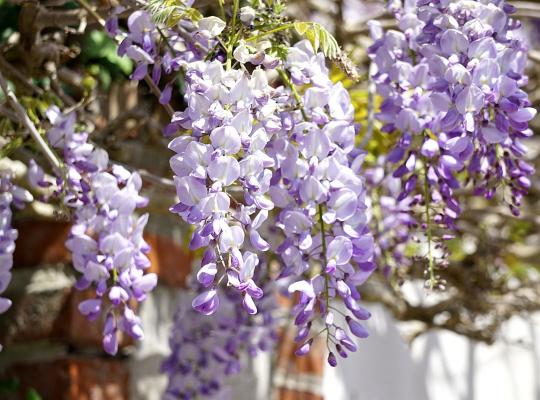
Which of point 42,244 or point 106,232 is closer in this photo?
point 106,232

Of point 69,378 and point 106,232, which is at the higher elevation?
point 106,232

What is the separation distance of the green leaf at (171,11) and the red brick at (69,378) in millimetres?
670

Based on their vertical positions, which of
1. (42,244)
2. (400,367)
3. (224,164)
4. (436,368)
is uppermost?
(224,164)

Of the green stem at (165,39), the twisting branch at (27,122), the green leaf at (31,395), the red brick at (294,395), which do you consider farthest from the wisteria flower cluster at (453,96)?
the red brick at (294,395)

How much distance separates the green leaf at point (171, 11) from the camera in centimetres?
103

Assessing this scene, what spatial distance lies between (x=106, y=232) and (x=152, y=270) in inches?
20.1

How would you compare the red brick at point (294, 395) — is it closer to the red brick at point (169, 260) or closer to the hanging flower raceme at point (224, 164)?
the red brick at point (169, 260)

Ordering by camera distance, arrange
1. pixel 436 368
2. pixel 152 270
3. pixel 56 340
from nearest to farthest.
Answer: pixel 56 340
pixel 152 270
pixel 436 368

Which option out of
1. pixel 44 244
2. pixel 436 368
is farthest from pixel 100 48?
pixel 436 368

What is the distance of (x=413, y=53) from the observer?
119 centimetres

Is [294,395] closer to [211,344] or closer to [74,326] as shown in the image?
[211,344]

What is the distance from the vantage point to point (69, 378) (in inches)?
60.2

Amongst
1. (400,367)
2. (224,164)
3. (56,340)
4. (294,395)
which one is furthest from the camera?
(400,367)

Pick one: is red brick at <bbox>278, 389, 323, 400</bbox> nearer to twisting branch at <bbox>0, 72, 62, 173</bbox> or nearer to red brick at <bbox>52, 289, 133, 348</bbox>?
red brick at <bbox>52, 289, 133, 348</bbox>
